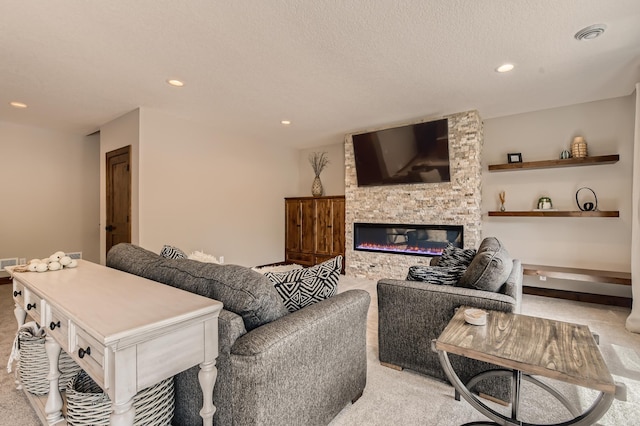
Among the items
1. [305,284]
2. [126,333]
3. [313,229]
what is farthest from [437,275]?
[313,229]

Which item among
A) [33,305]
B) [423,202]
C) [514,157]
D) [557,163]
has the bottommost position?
[33,305]

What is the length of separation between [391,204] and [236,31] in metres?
3.45

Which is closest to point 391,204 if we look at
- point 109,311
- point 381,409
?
point 381,409

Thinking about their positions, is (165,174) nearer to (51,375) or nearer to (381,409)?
(51,375)

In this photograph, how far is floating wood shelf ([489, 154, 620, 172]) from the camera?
3.72 meters

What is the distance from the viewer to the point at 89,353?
108 centimetres

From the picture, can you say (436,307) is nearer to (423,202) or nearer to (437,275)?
(437,275)

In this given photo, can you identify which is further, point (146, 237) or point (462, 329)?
point (146, 237)

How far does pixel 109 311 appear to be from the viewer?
1123 mm

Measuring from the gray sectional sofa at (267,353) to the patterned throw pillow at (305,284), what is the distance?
0.20ft

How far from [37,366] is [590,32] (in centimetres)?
438

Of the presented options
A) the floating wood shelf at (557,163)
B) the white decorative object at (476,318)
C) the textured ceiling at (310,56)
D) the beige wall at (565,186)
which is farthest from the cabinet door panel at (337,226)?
the white decorative object at (476,318)

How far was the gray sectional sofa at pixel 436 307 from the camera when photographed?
1845mm

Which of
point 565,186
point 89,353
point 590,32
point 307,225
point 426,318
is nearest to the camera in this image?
point 89,353
